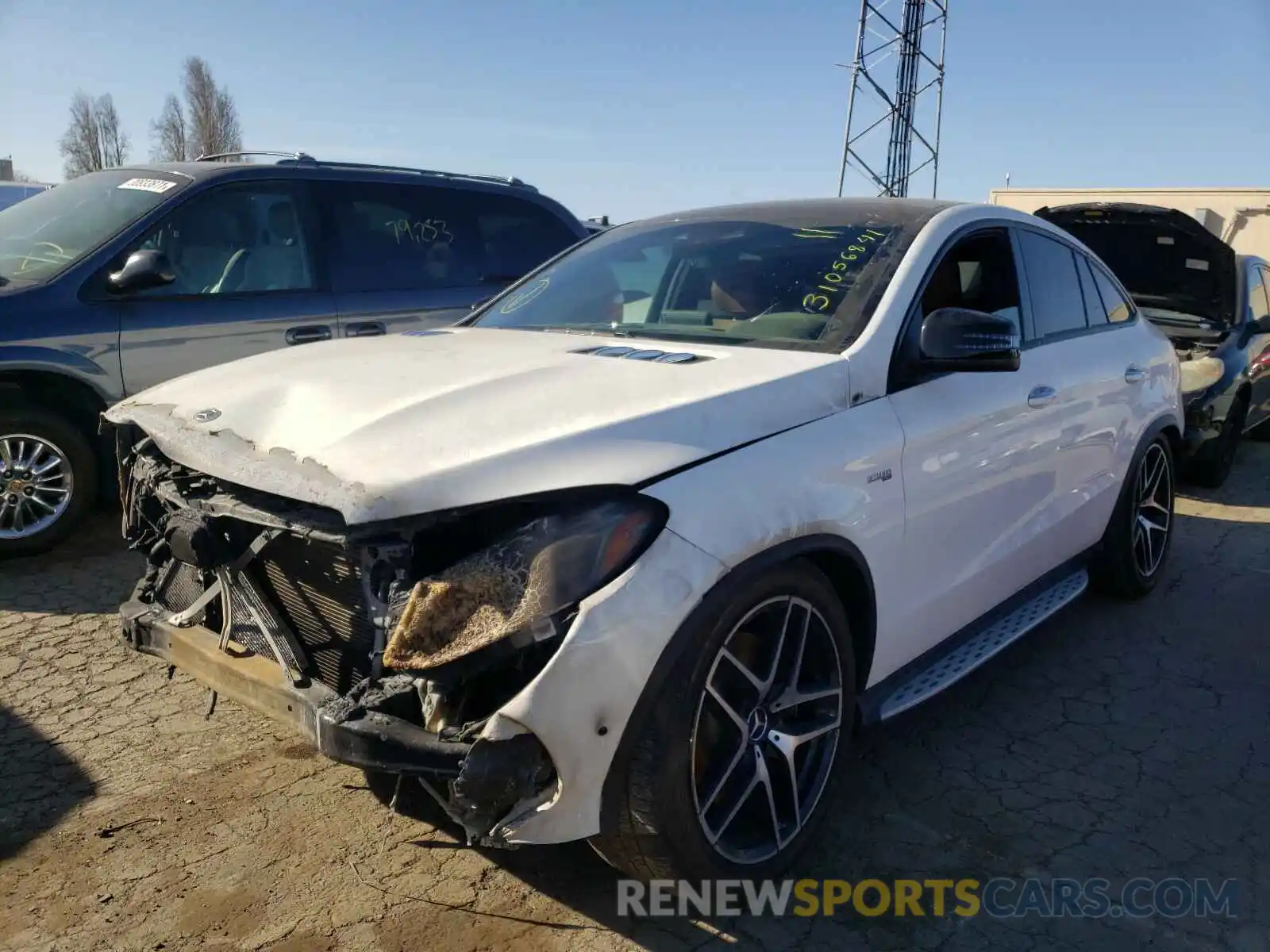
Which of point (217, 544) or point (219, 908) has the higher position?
point (217, 544)

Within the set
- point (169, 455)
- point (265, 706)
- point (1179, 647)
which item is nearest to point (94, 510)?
point (169, 455)

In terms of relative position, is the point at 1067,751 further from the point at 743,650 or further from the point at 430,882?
the point at 430,882

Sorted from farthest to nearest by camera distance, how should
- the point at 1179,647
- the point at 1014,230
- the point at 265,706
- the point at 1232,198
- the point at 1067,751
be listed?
the point at 1232,198, the point at 1179,647, the point at 1014,230, the point at 1067,751, the point at 265,706

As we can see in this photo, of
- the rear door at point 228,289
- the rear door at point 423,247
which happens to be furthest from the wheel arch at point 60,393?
the rear door at point 423,247

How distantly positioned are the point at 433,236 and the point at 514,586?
15.7 feet

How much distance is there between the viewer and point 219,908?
254cm

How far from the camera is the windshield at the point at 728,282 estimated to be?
3.19 meters

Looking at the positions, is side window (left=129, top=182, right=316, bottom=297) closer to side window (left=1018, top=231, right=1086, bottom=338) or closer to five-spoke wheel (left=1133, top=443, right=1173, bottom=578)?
side window (left=1018, top=231, right=1086, bottom=338)

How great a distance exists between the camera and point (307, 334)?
223 inches

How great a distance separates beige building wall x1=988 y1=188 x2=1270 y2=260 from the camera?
46.3 feet

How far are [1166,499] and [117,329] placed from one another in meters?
5.39

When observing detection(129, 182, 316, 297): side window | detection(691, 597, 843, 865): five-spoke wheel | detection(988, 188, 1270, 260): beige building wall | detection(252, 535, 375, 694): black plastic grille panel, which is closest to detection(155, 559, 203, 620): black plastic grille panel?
detection(252, 535, 375, 694): black plastic grille panel

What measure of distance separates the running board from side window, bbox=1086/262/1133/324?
4.24 ft

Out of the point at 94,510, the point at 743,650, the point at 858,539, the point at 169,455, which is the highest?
the point at 169,455
